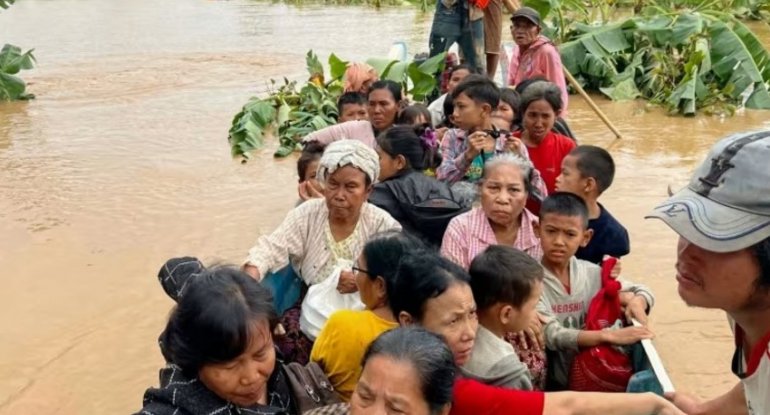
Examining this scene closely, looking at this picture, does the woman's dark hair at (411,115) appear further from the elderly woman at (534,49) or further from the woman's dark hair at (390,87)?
the elderly woman at (534,49)

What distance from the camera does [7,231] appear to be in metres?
6.09

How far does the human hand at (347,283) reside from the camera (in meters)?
2.84

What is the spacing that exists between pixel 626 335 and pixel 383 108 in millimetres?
2509

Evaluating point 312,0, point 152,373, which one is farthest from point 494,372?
point 312,0

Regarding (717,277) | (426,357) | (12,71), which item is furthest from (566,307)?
(12,71)

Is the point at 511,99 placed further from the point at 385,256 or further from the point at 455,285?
the point at 455,285

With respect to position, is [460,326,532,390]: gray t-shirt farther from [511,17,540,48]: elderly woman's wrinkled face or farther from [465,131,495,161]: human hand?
[511,17,540,48]: elderly woman's wrinkled face

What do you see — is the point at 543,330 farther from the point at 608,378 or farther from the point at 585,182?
the point at 585,182

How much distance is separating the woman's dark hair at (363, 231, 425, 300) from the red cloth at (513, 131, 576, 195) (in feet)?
6.82

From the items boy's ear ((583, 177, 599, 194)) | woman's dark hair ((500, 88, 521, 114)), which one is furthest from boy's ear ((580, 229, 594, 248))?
woman's dark hair ((500, 88, 521, 114))

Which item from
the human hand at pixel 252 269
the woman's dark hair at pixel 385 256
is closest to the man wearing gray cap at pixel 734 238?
the woman's dark hair at pixel 385 256

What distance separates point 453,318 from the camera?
214 centimetres

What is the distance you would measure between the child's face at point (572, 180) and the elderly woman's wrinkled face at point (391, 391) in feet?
6.56

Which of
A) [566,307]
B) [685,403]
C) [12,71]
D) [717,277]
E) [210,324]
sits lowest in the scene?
[12,71]
